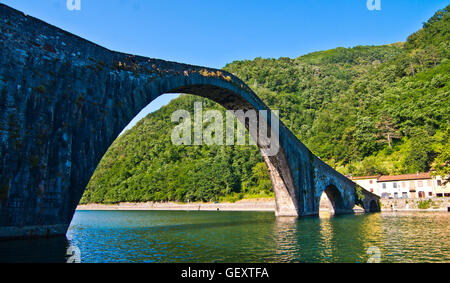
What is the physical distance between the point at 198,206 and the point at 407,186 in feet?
125

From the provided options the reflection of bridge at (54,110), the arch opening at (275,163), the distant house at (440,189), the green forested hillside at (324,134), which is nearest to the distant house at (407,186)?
the distant house at (440,189)

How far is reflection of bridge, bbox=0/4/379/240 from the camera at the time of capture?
10820 millimetres

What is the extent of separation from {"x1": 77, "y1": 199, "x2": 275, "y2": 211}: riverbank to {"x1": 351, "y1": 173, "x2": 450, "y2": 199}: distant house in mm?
15981

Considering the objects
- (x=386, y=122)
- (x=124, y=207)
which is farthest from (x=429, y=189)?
(x=124, y=207)

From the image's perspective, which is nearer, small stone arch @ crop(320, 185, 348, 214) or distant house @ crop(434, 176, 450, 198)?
small stone arch @ crop(320, 185, 348, 214)

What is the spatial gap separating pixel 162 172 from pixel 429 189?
55.7 meters

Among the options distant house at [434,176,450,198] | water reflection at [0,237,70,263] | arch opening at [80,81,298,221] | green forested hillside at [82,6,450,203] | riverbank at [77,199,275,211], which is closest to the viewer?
water reflection at [0,237,70,263]

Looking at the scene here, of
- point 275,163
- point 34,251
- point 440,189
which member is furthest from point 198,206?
point 34,251

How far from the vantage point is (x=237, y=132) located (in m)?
82.4

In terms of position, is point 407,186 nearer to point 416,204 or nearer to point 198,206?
point 416,204

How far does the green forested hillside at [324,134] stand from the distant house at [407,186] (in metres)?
4.24

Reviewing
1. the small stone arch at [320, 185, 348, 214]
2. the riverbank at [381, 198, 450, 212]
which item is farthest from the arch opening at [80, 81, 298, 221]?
the riverbank at [381, 198, 450, 212]

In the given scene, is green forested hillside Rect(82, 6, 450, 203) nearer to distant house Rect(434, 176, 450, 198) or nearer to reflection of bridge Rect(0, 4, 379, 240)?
distant house Rect(434, 176, 450, 198)

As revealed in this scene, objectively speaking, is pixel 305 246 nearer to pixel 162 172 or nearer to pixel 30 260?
pixel 30 260
